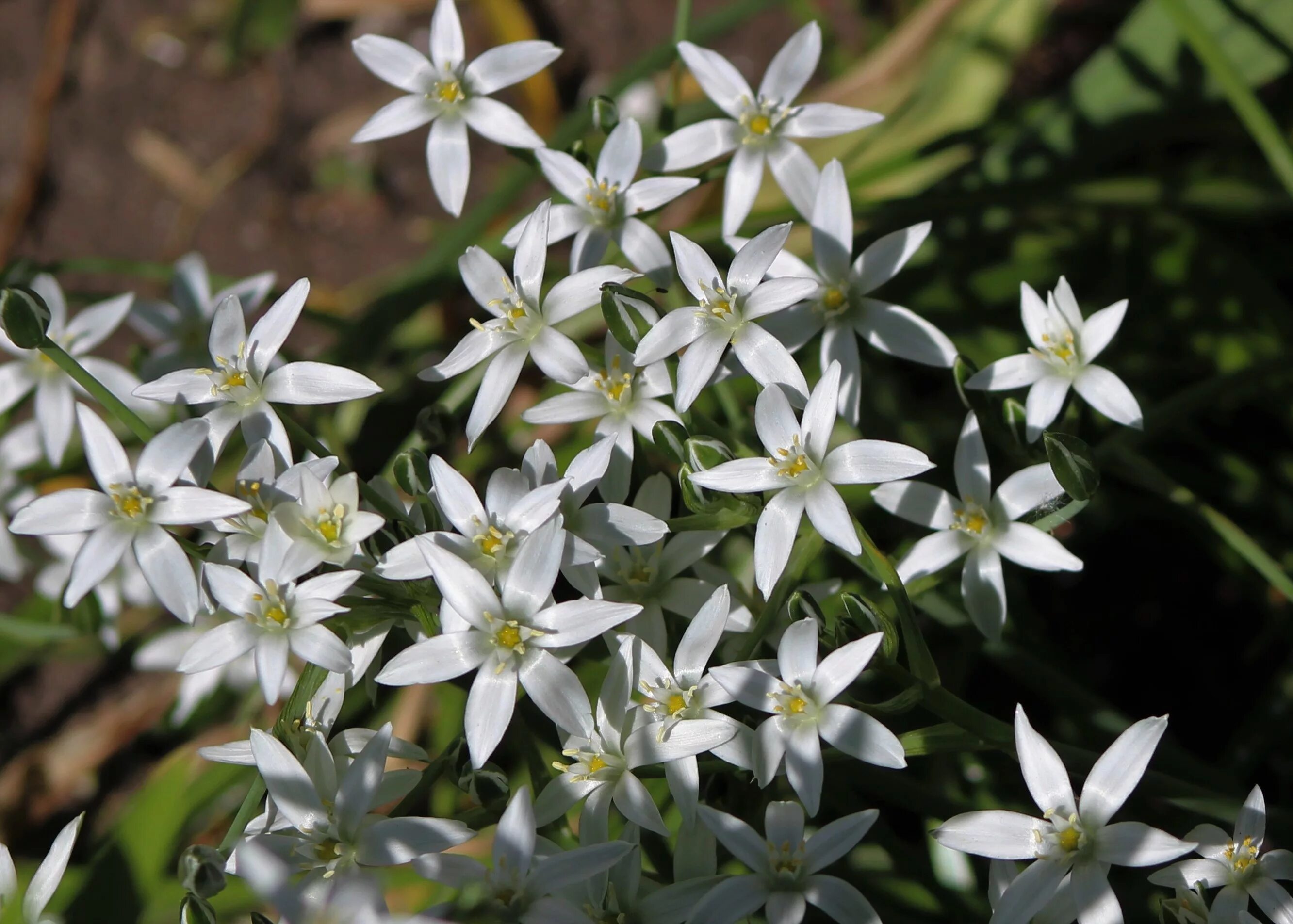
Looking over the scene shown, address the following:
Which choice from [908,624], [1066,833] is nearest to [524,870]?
[908,624]

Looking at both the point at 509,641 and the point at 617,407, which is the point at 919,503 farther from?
the point at 509,641

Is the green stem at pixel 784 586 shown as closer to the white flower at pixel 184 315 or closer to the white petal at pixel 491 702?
the white petal at pixel 491 702

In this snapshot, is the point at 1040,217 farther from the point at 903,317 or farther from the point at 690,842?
the point at 690,842

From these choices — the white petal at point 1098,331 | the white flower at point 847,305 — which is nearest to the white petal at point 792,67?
the white flower at point 847,305

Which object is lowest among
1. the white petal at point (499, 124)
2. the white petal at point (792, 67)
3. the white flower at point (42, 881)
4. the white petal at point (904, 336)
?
the white flower at point (42, 881)

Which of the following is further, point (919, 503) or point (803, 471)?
point (919, 503)

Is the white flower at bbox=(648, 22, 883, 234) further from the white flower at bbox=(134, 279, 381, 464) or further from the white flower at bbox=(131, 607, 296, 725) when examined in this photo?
the white flower at bbox=(131, 607, 296, 725)
